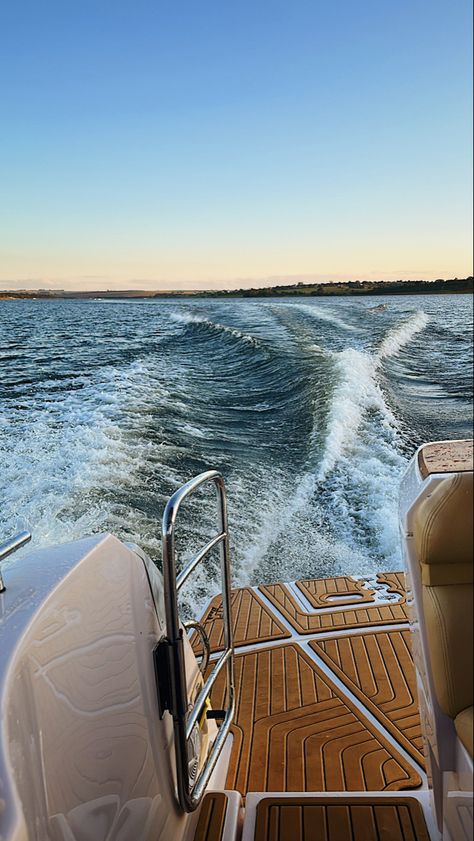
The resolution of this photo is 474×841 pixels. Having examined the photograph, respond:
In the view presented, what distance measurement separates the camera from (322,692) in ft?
5.19

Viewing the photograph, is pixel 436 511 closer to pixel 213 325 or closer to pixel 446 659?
pixel 446 659

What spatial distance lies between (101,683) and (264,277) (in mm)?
9629

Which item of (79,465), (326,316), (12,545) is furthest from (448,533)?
(326,316)

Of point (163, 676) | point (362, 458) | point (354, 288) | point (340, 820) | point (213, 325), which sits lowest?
point (362, 458)

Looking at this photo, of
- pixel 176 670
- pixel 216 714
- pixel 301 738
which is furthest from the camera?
pixel 301 738

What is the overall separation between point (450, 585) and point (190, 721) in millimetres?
468

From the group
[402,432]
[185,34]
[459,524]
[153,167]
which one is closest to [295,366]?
[402,432]

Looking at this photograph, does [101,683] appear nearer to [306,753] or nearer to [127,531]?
[306,753]

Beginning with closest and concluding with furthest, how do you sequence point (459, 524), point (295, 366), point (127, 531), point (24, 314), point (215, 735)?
point (459, 524)
point (215, 735)
point (127, 531)
point (295, 366)
point (24, 314)

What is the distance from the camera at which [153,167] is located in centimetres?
634

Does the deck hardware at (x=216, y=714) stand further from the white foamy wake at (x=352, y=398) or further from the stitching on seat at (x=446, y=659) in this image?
the white foamy wake at (x=352, y=398)

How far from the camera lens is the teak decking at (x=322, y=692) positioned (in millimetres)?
1277

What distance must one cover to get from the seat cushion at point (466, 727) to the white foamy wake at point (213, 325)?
699 cm

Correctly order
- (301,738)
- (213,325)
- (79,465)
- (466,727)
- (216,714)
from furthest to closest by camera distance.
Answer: (213,325) → (79,465) → (301,738) → (216,714) → (466,727)
